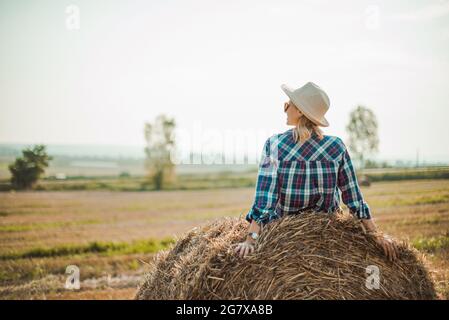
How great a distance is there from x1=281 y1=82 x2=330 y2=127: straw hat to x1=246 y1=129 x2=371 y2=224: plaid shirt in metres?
0.13

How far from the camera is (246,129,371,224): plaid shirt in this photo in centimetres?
324

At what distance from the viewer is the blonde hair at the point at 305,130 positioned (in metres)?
3.25

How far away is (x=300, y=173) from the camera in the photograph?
326cm

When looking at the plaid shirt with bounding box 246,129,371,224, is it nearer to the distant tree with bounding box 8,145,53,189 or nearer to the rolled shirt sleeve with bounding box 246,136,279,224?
the rolled shirt sleeve with bounding box 246,136,279,224

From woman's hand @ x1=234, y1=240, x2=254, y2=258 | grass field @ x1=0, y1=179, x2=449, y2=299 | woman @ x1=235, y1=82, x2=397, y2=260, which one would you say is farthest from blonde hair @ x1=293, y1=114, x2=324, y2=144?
grass field @ x1=0, y1=179, x2=449, y2=299

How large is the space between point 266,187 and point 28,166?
49.1 feet

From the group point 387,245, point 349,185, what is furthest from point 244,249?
point 387,245

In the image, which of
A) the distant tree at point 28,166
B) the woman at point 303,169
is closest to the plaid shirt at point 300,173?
the woman at point 303,169

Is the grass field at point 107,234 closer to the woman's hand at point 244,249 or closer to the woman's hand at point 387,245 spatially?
the woman's hand at point 387,245

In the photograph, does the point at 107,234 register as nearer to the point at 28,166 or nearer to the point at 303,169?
the point at 28,166

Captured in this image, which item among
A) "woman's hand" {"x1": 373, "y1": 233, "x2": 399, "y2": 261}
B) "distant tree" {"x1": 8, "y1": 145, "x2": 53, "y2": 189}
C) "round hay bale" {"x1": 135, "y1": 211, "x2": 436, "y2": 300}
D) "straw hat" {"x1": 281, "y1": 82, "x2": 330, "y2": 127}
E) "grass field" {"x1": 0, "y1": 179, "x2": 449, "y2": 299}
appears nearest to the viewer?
"round hay bale" {"x1": 135, "y1": 211, "x2": 436, "y2": 300}

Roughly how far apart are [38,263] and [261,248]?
297 inches

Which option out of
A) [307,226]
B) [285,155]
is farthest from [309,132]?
[307,226]
